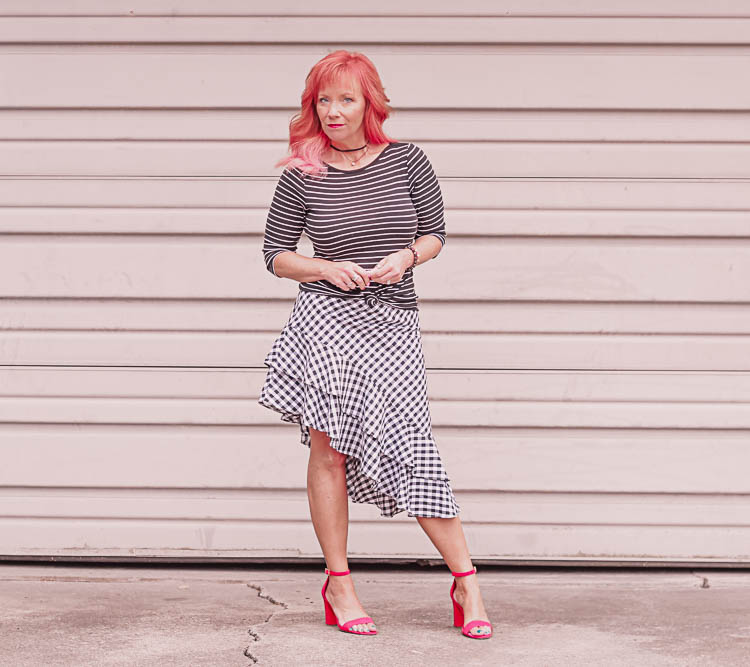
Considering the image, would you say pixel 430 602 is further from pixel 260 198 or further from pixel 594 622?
pixel 260 198

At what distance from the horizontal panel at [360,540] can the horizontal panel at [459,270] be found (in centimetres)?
90

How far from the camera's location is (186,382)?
427 cm

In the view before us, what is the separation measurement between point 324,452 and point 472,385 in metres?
1.01

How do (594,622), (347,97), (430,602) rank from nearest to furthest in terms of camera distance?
(347,97) < (594,622) < (430,602)

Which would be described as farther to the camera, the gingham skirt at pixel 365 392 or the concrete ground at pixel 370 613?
the gingham skirt at pixel 365 392

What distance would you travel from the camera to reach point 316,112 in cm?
338

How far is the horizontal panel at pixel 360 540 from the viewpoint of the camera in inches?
169

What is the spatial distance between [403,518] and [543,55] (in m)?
1.86

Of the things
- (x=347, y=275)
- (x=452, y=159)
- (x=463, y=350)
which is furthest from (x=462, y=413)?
(x=347, y=275)

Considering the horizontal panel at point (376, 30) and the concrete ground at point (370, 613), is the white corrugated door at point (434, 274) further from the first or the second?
the concrete ground at point (370, 613)

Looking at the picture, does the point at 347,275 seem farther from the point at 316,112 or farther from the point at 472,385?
the point at 472,385

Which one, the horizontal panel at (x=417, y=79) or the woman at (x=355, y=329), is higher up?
the horizontal panel at (x=417, y=79)

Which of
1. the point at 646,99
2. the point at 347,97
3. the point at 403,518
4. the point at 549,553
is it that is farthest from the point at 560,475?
the point at 347,97

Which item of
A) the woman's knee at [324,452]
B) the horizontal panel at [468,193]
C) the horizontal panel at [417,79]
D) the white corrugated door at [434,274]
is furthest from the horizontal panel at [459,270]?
the woman's knee at [324,452]
